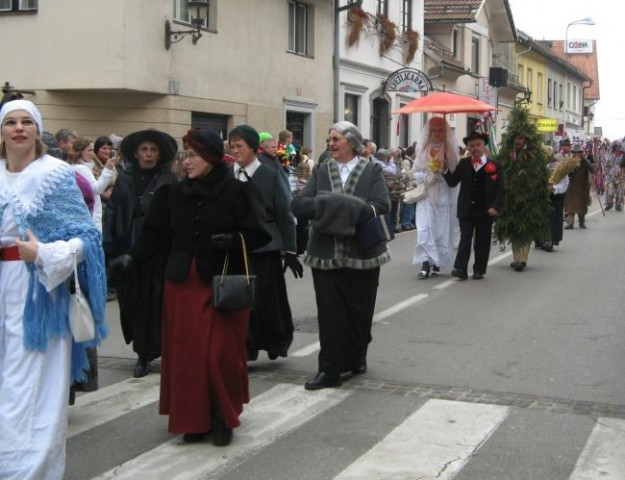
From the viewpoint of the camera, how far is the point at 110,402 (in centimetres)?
676

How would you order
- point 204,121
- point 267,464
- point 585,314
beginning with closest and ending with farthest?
point 267,464
point 585,314
point 204,121

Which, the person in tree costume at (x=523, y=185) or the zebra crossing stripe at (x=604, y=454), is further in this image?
the person in tree costume at (x=523, y=185)

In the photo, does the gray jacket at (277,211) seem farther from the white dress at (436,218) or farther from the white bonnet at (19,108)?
the white dress at (436,218)

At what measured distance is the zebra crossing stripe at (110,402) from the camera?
6.27m

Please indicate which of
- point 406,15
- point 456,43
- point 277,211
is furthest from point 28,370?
point 456,43

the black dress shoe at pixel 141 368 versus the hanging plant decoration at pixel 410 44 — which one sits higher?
the hanging plant decoration at pixel 410 44

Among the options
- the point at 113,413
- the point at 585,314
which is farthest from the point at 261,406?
the point at 585,314

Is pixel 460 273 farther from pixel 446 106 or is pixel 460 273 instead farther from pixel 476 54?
pixel 476 54

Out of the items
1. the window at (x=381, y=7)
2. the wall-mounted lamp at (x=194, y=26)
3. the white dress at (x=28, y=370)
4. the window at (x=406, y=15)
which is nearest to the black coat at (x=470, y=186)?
the wall-mounted lamp at (x=194, y=26)

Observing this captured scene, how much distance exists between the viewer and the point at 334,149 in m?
7.20

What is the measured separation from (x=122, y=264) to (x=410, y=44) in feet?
84.8

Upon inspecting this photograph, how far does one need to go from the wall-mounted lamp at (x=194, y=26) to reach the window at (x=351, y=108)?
29.7ft

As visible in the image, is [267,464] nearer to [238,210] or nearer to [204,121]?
[238,210]

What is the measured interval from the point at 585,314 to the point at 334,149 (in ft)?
14.3
